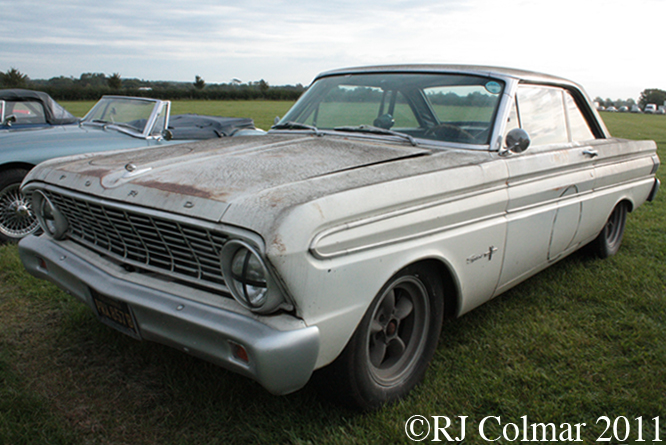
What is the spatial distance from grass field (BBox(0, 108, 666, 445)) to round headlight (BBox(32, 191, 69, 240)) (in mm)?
666

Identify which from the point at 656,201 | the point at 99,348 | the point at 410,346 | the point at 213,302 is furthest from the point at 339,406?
→ the point at 656,201

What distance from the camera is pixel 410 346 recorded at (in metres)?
2.53

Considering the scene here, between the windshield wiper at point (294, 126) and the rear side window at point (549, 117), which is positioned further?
the windshield wiper at point (294, 126)

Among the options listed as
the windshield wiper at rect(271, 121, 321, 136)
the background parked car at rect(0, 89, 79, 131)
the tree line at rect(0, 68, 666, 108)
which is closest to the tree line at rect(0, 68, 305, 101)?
the tree line at rect(0, 68, 666, 108)

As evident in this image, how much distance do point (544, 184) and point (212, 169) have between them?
6.24ft

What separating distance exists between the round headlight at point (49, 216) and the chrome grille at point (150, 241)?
9cm

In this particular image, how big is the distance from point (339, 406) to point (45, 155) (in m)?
3.92

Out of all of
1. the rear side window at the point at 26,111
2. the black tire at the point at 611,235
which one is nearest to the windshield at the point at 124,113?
the rear side window at the point at 26,111

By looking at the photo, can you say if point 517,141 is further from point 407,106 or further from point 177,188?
point 177,188

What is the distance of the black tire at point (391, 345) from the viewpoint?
2.13 meters

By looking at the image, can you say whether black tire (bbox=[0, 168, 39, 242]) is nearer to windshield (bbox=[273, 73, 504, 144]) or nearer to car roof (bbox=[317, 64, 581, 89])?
windshield (bbox=[273, 73, 504, 144])

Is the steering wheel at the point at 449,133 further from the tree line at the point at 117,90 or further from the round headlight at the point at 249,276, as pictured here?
the tree line at the point at 117,90

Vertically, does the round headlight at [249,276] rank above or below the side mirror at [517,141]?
below

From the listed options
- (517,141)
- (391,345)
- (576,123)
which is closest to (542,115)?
(576,123)
